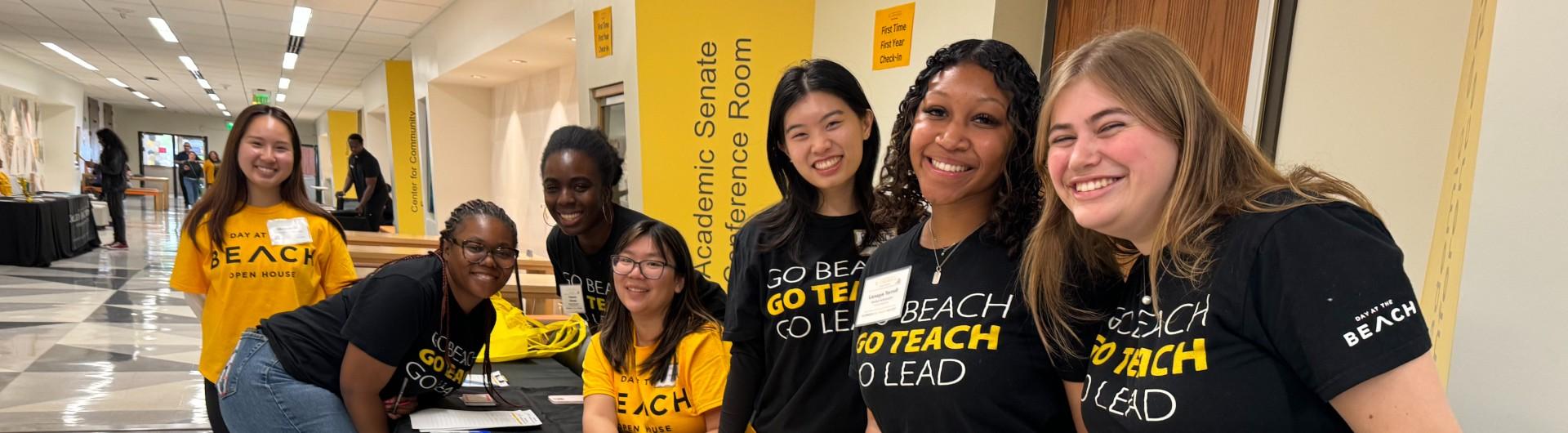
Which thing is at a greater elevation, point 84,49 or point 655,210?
point 84,49

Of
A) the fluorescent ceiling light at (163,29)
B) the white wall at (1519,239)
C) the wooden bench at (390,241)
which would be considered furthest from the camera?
the fluorescent ceiling light at (163,29)

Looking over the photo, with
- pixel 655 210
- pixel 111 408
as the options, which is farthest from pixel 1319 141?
pixel 111 408

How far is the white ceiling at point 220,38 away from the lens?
797cm

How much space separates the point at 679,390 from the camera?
2.11 metres

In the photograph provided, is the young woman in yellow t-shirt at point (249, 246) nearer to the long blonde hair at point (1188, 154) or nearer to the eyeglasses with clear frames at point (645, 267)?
the eyeglasses with clear frames at point (645, 267)

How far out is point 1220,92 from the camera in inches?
89.7

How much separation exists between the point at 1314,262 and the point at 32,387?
18.3 feet

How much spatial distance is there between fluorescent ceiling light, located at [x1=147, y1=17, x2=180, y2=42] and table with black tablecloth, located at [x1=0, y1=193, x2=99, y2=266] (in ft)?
6.95

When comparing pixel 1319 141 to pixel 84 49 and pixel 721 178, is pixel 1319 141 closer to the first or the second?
pixel 721 178

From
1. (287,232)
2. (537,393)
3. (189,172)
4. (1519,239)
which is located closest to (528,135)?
(537,393)

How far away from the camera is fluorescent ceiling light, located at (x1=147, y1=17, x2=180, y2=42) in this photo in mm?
8664

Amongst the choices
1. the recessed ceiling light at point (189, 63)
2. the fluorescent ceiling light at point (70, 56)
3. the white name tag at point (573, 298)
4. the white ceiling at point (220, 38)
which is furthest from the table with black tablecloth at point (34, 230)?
the white name tag at point (573, 298)

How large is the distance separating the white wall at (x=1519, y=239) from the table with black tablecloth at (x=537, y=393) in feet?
7.06

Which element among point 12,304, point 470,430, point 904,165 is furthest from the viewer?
point 12,304
